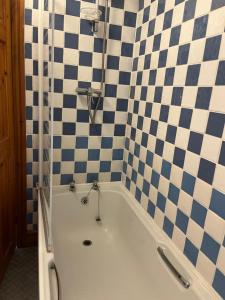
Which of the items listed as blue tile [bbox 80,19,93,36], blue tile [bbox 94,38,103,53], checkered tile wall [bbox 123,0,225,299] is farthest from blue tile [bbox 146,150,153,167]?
blue tile [bbox 80,19,93,36]

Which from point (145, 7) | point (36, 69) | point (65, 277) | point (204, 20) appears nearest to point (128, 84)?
point (145, 7)

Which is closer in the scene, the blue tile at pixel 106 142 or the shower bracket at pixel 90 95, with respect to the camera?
the shower bracket at pixel 90 95

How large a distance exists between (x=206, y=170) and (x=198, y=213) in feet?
0.69

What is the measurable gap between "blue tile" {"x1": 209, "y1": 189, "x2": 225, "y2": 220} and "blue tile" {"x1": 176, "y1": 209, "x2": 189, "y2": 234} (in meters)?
0.20

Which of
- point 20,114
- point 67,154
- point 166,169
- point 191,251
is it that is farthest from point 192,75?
point 20,114

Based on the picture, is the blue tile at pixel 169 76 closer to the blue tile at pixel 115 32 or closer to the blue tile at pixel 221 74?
the blue tile at pixel 221 74

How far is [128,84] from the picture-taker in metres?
1.74

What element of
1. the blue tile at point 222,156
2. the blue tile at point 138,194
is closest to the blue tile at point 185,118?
the blue tile at point 222,156

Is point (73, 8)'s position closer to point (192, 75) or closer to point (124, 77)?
point (124, 77)

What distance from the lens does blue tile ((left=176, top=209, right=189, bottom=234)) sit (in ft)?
3.71

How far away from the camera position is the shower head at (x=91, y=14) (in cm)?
148

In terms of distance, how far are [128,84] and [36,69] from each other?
673mm

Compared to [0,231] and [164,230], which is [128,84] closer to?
[164,230]

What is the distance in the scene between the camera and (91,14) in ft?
4.91
